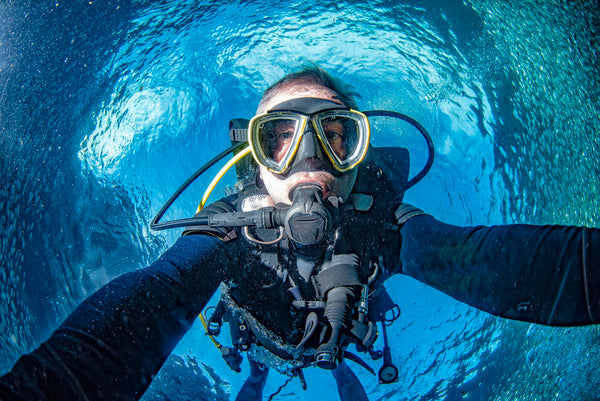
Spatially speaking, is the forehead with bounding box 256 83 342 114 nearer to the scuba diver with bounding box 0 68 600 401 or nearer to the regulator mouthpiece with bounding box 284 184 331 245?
the scuba diver with bounding box 0 68 600 401

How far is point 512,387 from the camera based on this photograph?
1297 cm

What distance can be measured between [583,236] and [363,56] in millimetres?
7204

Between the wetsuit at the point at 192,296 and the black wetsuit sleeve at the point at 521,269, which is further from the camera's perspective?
the black wetsuit sleeve at the point at 521,269

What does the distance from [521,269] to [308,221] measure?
62.3 inches

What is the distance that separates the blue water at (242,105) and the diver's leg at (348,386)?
3.62 m

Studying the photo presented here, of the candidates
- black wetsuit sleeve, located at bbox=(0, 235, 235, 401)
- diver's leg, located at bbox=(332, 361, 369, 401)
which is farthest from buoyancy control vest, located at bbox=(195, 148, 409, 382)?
diver's leg, located at bbox=(332, 361, 369, 401)

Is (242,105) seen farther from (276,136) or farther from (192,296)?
(192,296)

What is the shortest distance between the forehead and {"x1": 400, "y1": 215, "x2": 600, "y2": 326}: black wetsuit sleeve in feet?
6.80

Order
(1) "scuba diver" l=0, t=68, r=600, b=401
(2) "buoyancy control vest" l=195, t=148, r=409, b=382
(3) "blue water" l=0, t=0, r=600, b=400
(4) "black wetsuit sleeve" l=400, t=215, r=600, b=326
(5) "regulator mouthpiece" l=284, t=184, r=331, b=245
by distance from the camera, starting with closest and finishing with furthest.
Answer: (1) "scuba diver" l=0, t=68, r=600, b=401 → (4) "black wetsuit sleeve" l=400, t=215, r=600, b=326 → (5) "regulator mouthpiece" l=284, t=184, r=331, b=245 → (2) "buoyancy control vest" l=195, t=148, r=409, b=382 → (3) "blue water" l=0, t=0, r=600, b=400

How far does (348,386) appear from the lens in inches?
238

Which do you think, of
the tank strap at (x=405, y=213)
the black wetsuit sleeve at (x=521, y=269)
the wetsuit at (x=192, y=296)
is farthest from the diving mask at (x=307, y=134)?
the black wetsuit sleeve at (x=521, y=269)

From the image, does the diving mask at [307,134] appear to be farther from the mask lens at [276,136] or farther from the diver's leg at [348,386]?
the diver's leg at [348,386]

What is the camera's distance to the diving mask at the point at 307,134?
2.83m

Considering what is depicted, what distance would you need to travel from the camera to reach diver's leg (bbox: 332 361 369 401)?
230 inches
